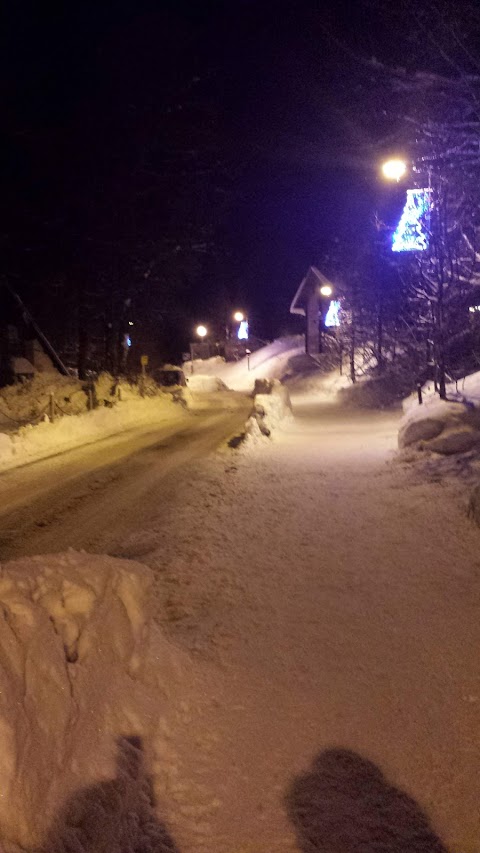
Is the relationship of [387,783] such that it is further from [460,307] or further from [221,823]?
[460,307]

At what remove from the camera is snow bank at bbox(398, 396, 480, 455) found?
38.0 ft

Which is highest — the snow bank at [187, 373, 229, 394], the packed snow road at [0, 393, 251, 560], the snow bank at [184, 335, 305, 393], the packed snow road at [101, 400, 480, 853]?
the snow bank at [184, 335, 305, 393]

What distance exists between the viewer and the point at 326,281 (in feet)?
166

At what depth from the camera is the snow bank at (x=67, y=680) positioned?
292cm

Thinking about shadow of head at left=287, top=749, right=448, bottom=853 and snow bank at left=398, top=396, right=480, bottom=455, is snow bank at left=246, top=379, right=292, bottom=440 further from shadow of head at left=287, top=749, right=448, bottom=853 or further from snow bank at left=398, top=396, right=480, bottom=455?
shadow of head at left=287, top=749, right=448, bottom=853

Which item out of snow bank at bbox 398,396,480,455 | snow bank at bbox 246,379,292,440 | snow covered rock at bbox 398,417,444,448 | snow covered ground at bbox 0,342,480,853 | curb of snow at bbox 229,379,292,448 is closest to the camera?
snow covered ground at bbox 0,342,480,853

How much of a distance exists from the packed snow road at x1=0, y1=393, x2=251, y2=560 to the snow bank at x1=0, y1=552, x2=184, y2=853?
Result: 2992mm

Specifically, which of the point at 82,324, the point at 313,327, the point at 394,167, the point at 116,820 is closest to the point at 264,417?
the point at 394,167

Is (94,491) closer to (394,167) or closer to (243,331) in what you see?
(394,167)

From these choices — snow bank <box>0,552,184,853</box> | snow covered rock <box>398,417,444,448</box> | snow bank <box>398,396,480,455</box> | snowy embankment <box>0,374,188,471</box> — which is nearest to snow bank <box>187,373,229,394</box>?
snowy embankment <box>0,374,188,471</box>

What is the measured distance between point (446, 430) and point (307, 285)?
42.3 meters

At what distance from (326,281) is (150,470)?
40.5 meters

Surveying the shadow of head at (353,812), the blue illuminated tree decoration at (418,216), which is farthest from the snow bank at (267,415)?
the shadow of head at (353,812)

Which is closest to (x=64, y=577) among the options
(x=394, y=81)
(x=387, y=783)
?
(x=387, y=783)
